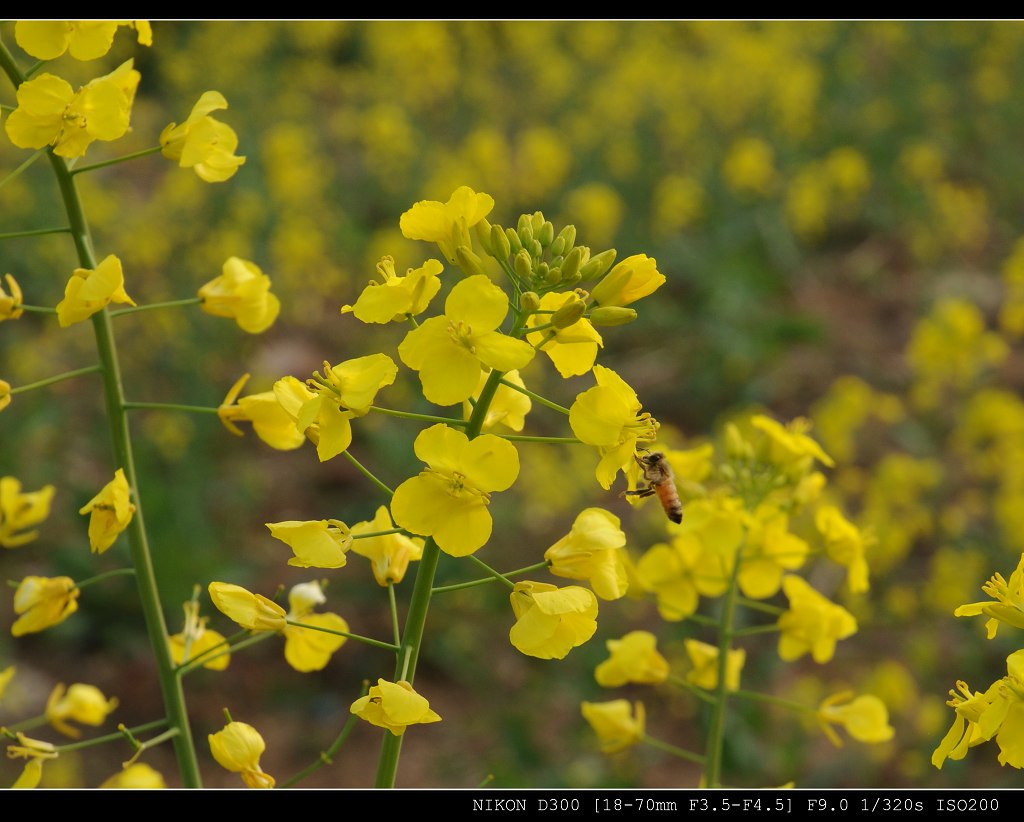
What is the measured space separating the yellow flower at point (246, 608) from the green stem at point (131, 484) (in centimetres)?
23

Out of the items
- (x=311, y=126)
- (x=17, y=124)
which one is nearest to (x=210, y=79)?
(x=311, y=126)

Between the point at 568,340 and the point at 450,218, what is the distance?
0.93ft

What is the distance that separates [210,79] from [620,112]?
3782mm

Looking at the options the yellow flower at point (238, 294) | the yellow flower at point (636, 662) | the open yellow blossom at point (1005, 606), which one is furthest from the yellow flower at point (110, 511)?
the open yellow blossom at point (1005, 606)

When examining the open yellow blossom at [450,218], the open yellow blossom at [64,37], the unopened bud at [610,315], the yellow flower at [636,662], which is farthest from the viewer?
the yellow flower at [636,662]

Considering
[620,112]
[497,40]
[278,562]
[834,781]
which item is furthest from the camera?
[497,40]

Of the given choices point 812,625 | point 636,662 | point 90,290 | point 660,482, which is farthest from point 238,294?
point 812,625

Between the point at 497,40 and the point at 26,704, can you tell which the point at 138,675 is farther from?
the point at 497,40

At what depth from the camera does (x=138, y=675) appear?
493cm

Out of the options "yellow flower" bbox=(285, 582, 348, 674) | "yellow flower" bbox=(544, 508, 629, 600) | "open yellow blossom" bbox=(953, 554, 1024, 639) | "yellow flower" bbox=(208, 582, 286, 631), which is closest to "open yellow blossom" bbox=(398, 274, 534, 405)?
"yellow flower" bbox=(544, 508, 629, 600)

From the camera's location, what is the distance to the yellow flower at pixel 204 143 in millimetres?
1932

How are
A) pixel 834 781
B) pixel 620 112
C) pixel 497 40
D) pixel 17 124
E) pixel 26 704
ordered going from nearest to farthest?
pixel 17 124 < pixel 834 781 < pixel 26 704 < pixel 620 112 < pixel 497 40

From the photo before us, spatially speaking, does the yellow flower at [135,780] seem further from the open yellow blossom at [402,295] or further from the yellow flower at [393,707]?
the open yellow blossom at [402,295]

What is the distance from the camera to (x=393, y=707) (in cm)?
143
